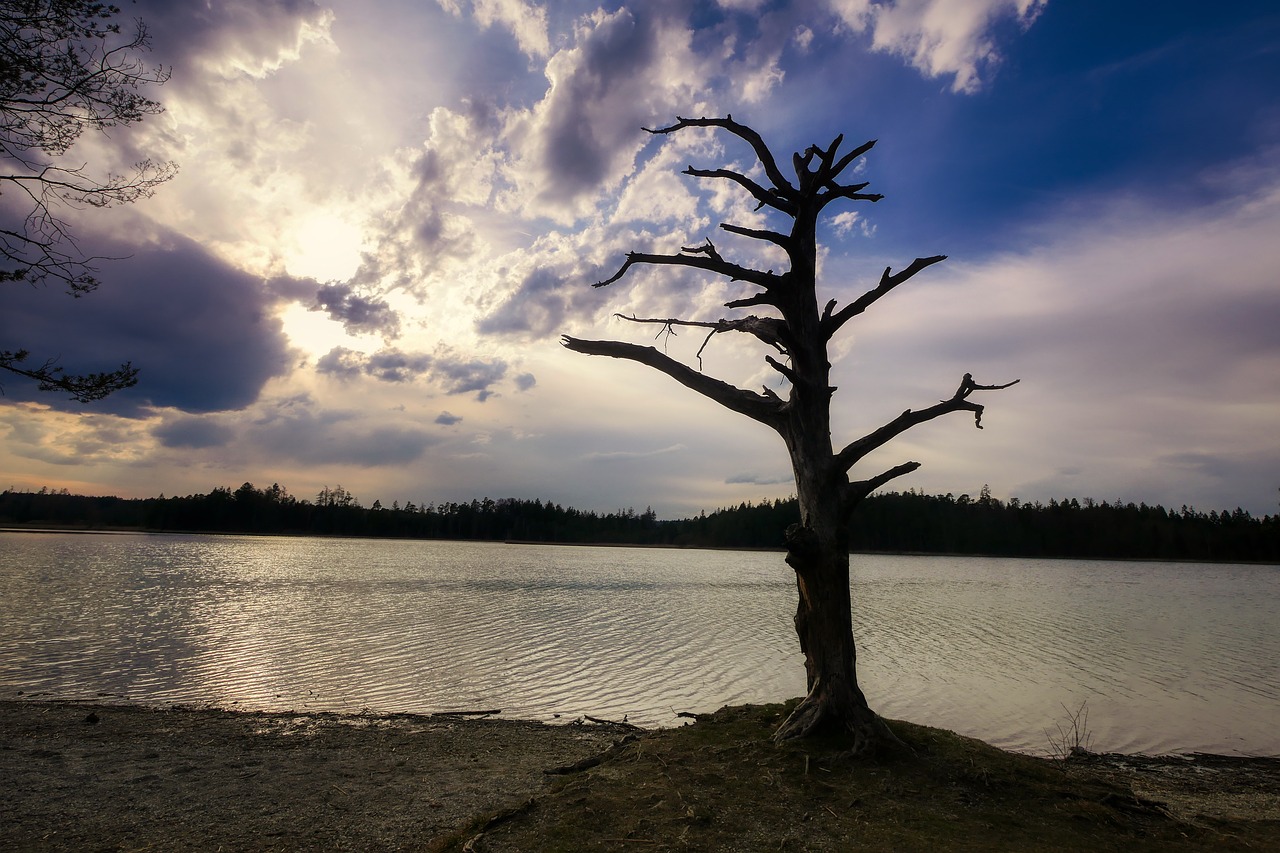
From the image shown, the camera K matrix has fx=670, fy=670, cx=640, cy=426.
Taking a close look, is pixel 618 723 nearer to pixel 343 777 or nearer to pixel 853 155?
pixel 343 777

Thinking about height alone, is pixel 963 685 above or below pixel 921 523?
below

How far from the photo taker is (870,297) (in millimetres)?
8031

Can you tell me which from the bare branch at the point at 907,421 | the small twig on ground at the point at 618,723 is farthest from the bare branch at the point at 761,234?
the small twig on ground at the point at 618,723

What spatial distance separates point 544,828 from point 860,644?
1825 centimetres

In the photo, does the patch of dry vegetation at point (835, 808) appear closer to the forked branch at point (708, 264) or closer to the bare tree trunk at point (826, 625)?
the bare tree trunk at point (826, 625)

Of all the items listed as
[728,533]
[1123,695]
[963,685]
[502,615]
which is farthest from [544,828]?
[728,533]

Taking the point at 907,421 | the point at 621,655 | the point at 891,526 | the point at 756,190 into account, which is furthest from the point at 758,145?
the point at 891,526

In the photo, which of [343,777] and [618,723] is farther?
[618,723]

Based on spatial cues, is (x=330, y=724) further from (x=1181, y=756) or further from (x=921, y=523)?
(x=921, y=523)

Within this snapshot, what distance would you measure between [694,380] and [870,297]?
2.32 metres

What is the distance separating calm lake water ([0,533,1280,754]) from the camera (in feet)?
45.2

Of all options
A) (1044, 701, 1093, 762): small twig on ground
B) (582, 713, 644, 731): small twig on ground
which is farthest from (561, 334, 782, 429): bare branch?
(1044, 701, 1093, 762): small twig on ground

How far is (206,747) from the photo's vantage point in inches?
376

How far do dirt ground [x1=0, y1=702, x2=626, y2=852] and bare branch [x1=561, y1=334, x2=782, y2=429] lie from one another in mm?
4960
